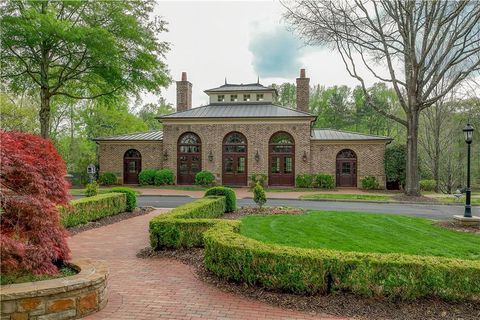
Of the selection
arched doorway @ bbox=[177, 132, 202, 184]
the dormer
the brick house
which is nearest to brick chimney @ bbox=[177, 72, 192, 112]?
the dormer

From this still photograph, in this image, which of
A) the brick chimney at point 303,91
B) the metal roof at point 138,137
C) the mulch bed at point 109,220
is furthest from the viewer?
the brick chimney at point 303,91

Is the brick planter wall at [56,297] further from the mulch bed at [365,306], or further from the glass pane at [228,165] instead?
the glass pane at [228,165]

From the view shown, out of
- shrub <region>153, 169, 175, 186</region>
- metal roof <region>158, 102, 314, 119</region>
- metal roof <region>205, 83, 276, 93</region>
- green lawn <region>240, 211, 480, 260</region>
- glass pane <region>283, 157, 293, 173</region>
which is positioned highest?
metal roof <region>205, 83, 276, 93</region>

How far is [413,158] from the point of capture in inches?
779

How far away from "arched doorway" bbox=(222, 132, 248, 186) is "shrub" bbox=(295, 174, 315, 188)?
12.8 feet

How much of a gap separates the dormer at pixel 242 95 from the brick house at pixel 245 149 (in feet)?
5.13

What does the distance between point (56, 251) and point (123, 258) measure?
245 centimetres

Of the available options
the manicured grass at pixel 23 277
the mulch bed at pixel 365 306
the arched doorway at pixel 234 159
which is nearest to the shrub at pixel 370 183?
the arched doorway at pixel 234 159

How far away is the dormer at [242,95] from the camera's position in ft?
95.3

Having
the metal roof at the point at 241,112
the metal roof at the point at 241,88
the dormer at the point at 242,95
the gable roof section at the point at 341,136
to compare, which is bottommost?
the gable roof section at the point at 341,136

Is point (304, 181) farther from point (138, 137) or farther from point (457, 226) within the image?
point (457, 226)

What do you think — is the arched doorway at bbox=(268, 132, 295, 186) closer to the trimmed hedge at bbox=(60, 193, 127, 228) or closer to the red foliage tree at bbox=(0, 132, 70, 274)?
the trimmed hedge at bbox=(60, 193, 127, 228)

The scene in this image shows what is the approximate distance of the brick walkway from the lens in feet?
14.4

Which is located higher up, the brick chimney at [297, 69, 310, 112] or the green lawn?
the brick chimney at [297, 69, 310, 112]
